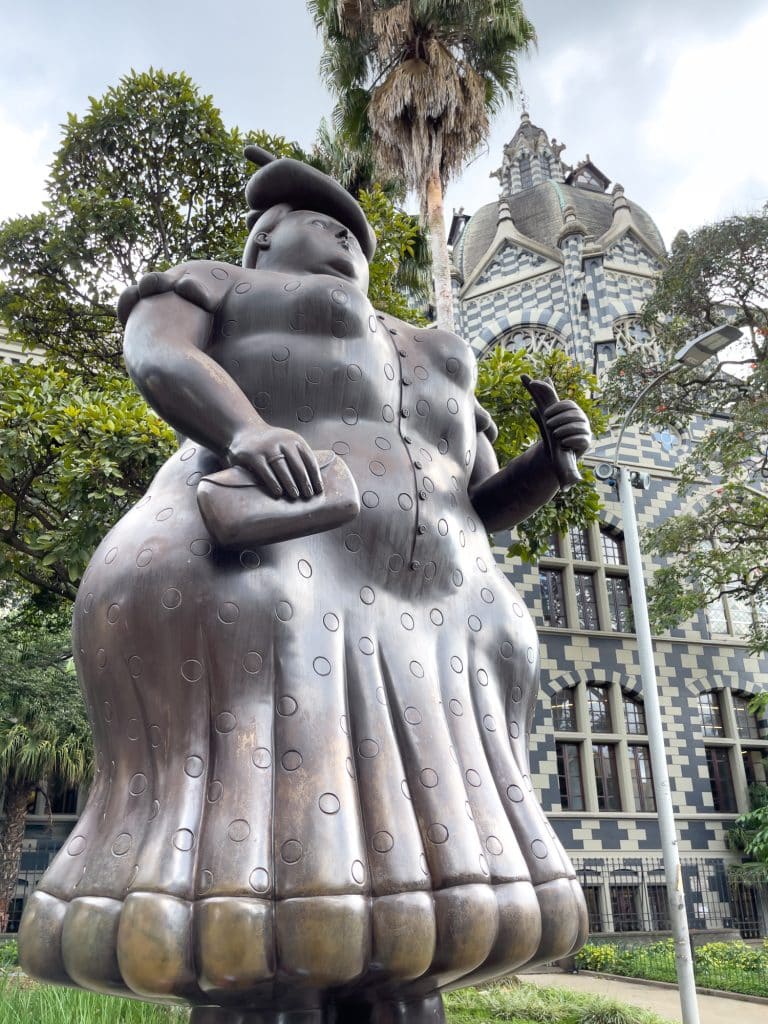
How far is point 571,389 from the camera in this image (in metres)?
8.57

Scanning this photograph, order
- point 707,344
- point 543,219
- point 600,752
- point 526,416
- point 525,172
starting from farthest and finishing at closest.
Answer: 1. point 525,172
2. point 543,219
3. point 600,752
4. point 707,344
5. point 526,416

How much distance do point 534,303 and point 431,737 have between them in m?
23.1

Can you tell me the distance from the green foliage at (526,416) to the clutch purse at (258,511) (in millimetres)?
6383

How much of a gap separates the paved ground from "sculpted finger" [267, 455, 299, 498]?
8.39m

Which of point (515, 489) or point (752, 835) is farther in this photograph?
point (752, 835)

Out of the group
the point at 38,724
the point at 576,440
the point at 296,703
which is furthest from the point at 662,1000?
the point at 38,724

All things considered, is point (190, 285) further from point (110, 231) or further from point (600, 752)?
point (600, 752)

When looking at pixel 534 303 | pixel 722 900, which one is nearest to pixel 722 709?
pixel 722 900

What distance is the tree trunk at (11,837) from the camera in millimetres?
16203

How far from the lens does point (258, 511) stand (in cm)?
173

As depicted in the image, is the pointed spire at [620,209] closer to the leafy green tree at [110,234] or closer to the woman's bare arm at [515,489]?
the leafy green tree at [110,234]

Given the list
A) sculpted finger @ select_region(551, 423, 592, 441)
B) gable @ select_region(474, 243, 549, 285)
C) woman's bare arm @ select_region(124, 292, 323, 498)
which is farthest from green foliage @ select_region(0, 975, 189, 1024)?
gable @ select_region(474, 243, 549, 285)

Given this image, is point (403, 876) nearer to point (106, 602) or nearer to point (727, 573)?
point (106, 602)

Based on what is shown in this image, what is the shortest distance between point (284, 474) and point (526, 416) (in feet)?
22.3
